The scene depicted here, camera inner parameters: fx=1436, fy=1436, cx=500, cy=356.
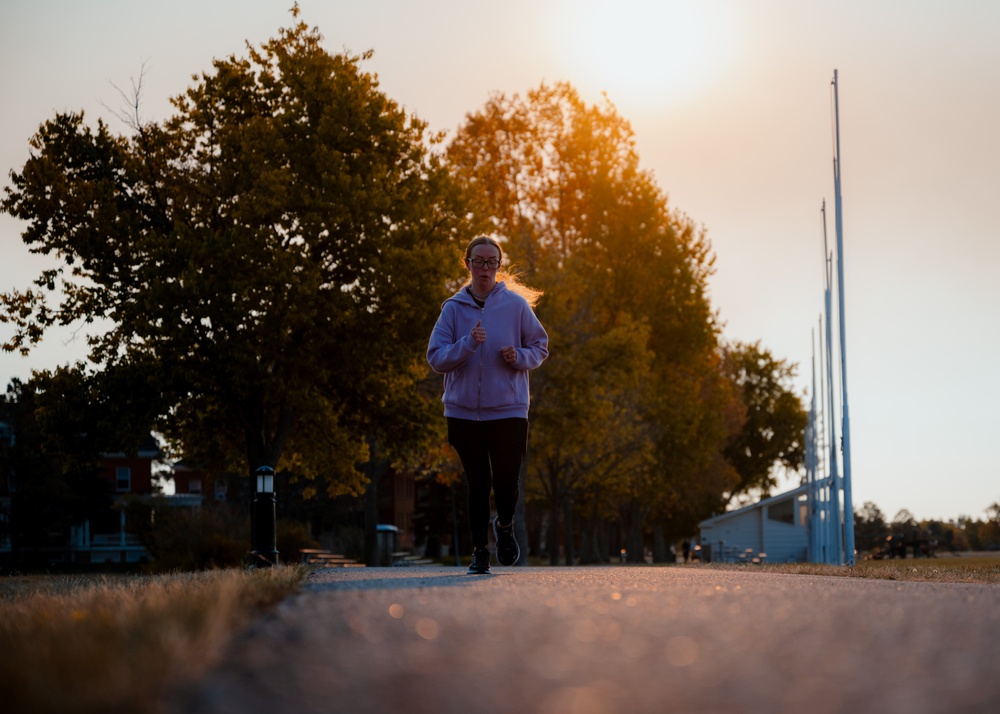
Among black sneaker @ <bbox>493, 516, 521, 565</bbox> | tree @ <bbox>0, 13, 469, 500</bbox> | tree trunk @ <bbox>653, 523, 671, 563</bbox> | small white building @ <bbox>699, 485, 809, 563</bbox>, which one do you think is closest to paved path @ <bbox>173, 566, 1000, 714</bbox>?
black sneaker @ <bbox>493, 516, 521, 565</bbox>

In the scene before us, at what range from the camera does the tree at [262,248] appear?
92.8ft

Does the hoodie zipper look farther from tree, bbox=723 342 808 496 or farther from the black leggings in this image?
tree, bbox=723 342 808 496

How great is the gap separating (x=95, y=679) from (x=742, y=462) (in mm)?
74336

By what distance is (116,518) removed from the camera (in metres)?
80.5

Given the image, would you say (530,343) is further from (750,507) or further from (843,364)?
(750,507)

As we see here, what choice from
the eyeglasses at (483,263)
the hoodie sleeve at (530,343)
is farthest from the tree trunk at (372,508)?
the eyeglasses at (483,263)

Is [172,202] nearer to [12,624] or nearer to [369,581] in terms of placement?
[369,581]

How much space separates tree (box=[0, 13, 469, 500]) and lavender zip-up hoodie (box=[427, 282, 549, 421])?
18057 millimetres

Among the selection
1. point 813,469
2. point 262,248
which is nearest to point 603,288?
point 813,469

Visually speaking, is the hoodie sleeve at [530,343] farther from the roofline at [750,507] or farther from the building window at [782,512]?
the building window at [782,512]

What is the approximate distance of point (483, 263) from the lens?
9750mm

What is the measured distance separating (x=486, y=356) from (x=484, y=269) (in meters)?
0.59

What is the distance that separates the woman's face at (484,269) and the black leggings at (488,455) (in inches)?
36.4

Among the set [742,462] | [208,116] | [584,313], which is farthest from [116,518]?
[208,116]
